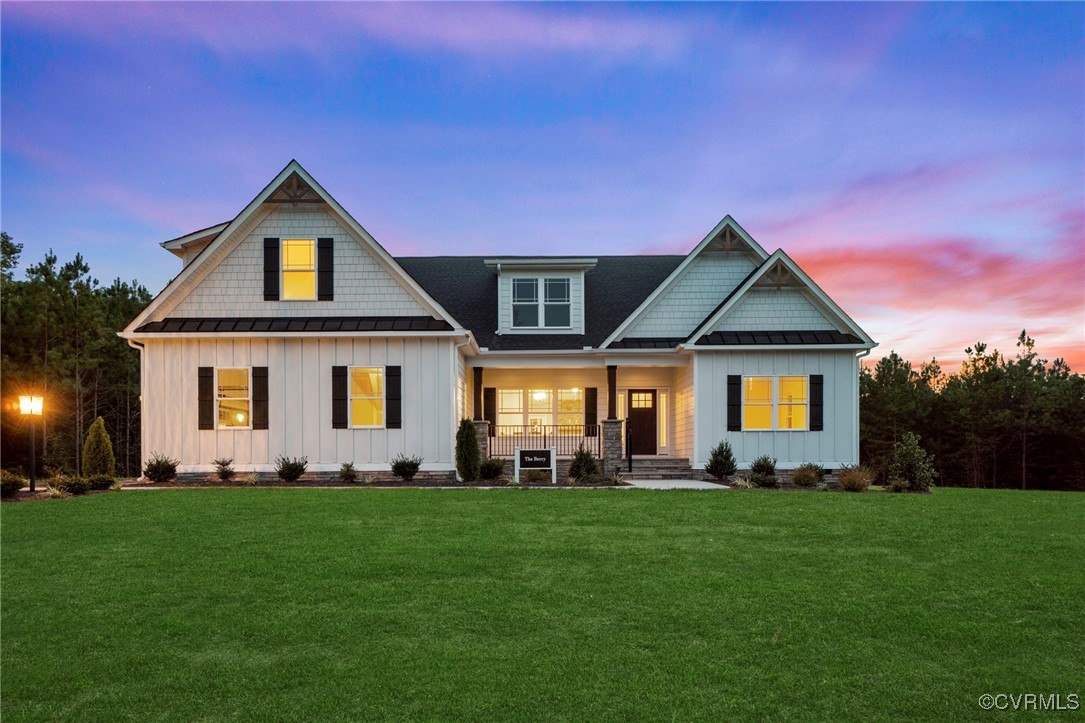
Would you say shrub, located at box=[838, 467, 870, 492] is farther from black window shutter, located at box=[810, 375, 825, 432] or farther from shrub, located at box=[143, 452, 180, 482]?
shrub, located at box=[143, 452, 180, 482]

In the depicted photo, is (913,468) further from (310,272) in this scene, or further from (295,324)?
(310,272)

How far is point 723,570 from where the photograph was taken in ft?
21.5

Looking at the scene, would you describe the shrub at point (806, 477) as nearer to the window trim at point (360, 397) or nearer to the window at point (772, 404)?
the window at point (772, 404)

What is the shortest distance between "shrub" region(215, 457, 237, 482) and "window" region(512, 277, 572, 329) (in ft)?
29.1

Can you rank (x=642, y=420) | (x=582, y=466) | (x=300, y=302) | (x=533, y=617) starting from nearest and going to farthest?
1. (x=533, y=617)
2. (x=582, y=466)
3. (x=300, y=302)
4. (x=642, y=420)

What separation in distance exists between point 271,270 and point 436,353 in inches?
194

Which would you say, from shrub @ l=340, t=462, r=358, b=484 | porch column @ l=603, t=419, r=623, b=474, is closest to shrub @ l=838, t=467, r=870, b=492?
porch column @ l=603, t=419, r=623, b=474

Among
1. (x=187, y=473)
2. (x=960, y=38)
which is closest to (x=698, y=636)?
(x=187, y=473)

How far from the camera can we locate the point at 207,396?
16.3m

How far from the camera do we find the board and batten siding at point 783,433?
690 inches

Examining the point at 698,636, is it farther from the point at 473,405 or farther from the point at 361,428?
the point at 473,405

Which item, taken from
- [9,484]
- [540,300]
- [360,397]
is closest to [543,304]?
[540,300]

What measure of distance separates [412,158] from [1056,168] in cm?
2027

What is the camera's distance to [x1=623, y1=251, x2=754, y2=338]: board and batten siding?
758 inches
